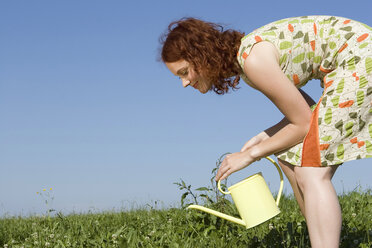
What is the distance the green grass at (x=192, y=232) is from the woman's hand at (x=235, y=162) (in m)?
0.87

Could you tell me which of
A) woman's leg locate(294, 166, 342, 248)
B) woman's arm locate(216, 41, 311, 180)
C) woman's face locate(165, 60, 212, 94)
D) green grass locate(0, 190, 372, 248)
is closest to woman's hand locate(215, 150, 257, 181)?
woman's arm locate(216, 41, 311, 180)

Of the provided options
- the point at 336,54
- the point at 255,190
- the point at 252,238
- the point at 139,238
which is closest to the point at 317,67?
the point at 336,54

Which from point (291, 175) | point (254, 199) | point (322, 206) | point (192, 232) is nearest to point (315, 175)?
point (322, 206)

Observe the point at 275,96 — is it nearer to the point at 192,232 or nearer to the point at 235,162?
the point at 235,162

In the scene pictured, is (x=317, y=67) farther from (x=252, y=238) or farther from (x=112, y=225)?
(x=112, y=225)

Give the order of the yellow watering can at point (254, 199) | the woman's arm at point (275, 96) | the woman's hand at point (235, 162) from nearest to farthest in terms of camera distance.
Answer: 1. the woman's arm at point (275, 96)
2. the woman's hand at point (235, 162)
3. the yellow watering can at point (254, 199)

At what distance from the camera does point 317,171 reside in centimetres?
236

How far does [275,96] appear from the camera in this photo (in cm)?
230

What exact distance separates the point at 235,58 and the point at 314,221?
2.88ft

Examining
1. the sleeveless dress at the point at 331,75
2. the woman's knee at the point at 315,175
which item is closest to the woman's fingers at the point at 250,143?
the sleeveless dress at the point at 331,75

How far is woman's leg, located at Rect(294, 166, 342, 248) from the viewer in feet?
7.68

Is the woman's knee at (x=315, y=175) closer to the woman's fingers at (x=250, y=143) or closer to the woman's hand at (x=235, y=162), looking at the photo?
the woman's hand at (x=235, y=162)

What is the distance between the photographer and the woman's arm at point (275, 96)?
228cm

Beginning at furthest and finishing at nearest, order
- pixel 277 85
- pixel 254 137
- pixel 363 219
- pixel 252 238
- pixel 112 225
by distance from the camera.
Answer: pixel 112 225 < pixel 363 219 < pixel 252 238 < pixel 254 137 < pixel 277 85
